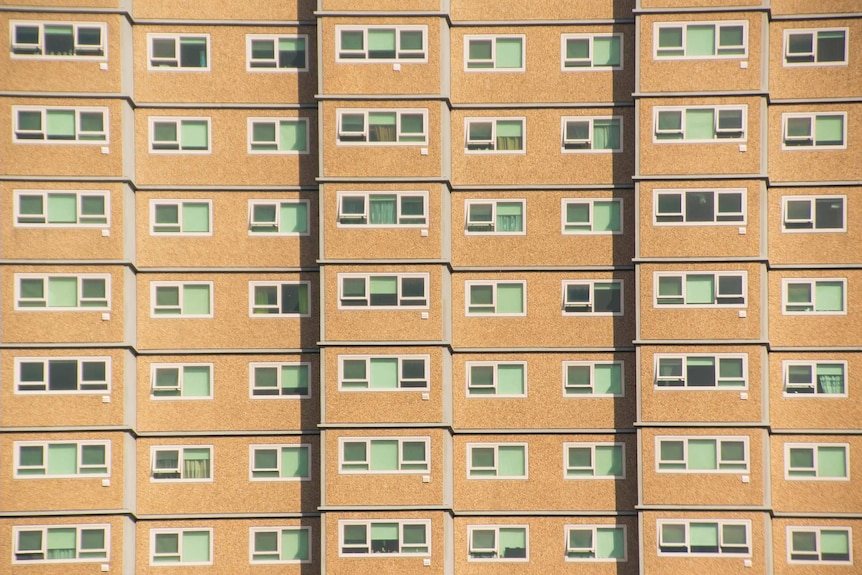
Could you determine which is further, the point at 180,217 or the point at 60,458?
the point at 180,217

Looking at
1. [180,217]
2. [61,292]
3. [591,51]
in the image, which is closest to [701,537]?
[591,51]

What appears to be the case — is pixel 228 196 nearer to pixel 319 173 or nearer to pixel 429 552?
pixel 319 173

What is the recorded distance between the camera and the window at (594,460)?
50.6m

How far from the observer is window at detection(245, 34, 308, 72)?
170 ft

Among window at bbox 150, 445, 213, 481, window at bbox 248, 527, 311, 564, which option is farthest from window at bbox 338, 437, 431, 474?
window at bbox 150, 445, 213, 481

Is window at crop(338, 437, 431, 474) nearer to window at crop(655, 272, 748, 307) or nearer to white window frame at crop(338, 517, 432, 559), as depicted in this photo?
white window frame at crop(338, 517, 432, 559)

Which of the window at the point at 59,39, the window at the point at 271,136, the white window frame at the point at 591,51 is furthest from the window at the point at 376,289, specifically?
the window at the point at 59,39

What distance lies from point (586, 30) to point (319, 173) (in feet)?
37.8

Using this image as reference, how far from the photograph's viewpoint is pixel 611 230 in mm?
51406

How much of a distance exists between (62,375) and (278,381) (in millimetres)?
7862

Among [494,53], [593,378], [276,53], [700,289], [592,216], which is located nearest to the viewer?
[700,289]

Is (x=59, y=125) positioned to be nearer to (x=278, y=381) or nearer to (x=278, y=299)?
(x=278, y=299)

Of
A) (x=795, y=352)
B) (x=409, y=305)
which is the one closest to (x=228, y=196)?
(x=409, y=305)

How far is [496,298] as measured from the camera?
168 ft
